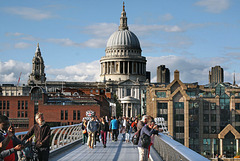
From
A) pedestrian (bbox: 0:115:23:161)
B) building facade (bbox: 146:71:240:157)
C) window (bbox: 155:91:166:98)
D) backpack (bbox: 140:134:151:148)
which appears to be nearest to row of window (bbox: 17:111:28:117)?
window (bbox: 155:91:166:98)

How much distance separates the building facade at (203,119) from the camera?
84625mm

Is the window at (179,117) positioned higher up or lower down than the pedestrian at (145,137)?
lower down

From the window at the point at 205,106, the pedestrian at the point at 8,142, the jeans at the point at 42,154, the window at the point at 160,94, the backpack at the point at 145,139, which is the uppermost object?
the window at the point at 160,94

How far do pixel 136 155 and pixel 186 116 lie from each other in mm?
65828

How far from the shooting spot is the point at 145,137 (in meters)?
14.3

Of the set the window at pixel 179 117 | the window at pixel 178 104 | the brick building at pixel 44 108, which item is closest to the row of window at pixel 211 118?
the window at pixel 179 117

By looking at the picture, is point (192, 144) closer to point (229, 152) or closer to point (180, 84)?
point (229, 152)

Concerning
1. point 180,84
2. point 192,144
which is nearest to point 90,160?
point 192,144

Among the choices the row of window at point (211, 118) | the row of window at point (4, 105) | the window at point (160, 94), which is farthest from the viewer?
the row of window at point (4, 105)

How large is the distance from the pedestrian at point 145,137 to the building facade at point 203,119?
2758 inches

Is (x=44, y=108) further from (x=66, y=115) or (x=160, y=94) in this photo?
(x=160, y=94)

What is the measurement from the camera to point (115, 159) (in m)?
20.3

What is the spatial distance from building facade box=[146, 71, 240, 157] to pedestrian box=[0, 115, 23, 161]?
7564 centimetres

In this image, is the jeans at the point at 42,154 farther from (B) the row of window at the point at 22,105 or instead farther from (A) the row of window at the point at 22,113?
(B) the row of window at the point at 22,105
